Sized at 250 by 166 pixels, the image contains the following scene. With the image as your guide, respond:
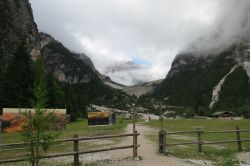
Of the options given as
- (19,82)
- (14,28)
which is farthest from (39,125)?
(14,28)

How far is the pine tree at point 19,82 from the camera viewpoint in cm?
6381

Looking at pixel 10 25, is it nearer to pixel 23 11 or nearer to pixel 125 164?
pixel 23 11

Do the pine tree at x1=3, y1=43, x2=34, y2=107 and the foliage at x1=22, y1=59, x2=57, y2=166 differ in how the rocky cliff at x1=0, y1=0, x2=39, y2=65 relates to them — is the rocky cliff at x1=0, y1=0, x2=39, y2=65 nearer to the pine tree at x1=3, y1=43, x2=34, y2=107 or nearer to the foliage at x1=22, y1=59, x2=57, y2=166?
the pine tree at x1=3, y1=43, x2=34, y2=107

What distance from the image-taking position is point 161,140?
2427 centimetres

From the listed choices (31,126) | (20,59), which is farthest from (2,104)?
(31,126)

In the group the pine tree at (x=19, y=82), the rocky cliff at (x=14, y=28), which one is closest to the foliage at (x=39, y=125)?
the pine tree at (x=19, y=82)

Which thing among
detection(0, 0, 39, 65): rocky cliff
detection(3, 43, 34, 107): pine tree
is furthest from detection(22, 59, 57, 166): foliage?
detection(0, 0, 39, 65): rocky cliff

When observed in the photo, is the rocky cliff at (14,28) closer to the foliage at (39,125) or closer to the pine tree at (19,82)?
the pine tree at (19,82)

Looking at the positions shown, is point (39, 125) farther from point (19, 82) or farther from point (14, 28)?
point (14, 28)

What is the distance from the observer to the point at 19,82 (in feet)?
228

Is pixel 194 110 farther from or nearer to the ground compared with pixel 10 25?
nearer to the ground

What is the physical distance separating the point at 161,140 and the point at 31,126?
466 inches

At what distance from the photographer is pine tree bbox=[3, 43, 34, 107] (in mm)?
63812

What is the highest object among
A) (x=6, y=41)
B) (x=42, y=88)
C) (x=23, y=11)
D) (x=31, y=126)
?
(x=23, y=11)
